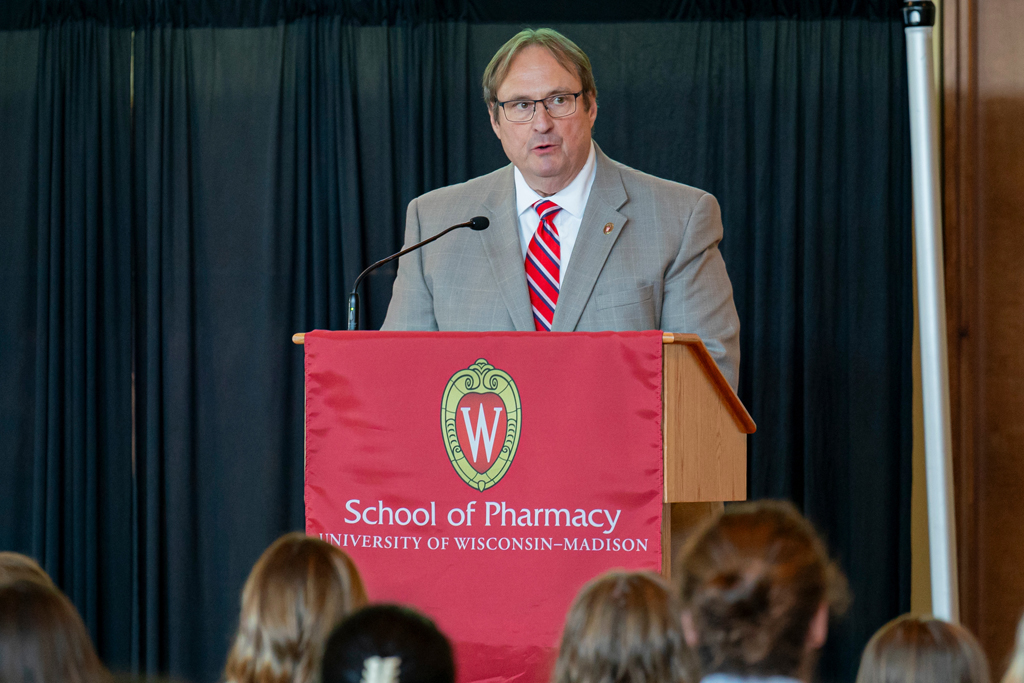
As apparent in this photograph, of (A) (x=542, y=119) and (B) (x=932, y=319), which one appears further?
(A) (x=542, y=119)

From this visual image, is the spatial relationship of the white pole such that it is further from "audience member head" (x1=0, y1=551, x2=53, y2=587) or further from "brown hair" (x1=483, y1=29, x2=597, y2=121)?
"audience member head" (x1=0, y1=551, x2=53, y2=587)

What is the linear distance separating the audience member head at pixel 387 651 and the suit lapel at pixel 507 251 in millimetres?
1626

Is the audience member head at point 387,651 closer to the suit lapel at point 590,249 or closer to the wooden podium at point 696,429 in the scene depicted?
the wooden podium at point 696,429

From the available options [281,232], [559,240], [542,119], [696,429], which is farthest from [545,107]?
[281,232]

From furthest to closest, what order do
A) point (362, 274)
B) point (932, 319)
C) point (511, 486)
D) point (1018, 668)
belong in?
point (932, 319), point (362, 274), point (511, 486), point (1018, 668)

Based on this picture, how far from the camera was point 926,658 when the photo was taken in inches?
51.7

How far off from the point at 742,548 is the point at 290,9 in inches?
142

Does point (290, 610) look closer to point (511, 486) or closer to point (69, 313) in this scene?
point (511, 486)

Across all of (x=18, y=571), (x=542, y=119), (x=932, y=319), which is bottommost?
(x=18, y=571)

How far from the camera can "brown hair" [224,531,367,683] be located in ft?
4.34

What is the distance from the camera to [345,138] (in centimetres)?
426

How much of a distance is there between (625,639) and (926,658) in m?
0.39

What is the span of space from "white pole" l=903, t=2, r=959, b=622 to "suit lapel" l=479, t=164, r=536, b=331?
1.08 meters

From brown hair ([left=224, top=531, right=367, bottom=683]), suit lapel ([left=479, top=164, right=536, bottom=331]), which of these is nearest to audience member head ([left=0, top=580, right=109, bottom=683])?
brown hair ([left=224, top=531, right=367, bottom=683])
